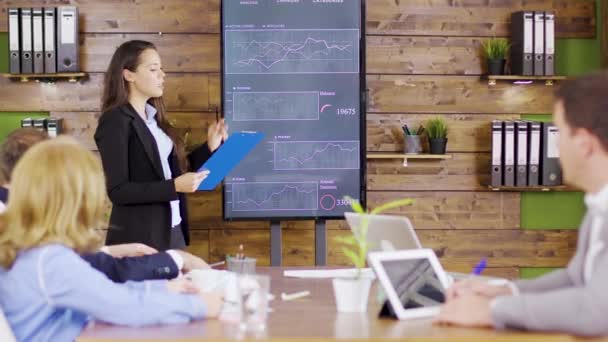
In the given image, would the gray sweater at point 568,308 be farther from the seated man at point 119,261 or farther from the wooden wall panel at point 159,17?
the wooden wall panel at point 159,17

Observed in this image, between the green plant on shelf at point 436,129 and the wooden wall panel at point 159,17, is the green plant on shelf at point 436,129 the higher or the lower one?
the lower one

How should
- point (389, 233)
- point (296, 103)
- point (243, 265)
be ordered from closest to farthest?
point (389, 233), point (243, 265), point (296, 103)

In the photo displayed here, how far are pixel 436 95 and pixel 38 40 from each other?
2219mm

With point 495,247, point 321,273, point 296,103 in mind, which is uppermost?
point 296,103

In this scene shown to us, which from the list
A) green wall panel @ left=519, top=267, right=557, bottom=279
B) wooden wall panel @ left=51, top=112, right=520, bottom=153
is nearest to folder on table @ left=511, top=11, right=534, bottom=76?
wooden wall panel @ left=51, top=112, right=520, bottom=153

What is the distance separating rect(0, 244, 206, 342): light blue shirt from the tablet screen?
18.1 inches

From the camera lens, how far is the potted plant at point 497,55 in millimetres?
5191

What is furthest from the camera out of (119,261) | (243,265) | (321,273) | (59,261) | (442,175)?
(442,175)

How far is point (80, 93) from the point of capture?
5234 millimetres

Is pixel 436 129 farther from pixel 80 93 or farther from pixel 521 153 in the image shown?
pixel 80 93

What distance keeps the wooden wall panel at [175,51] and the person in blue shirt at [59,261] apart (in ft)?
9.89

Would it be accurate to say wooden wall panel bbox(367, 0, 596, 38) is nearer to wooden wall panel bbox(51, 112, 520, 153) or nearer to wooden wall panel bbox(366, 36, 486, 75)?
wooden wall panel bbox(366, 36, 486, 75)


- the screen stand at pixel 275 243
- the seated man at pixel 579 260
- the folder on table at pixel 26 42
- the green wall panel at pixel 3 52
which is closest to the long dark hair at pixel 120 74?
the screen stand at pixel 275 243

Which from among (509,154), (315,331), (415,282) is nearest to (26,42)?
(509,154)
